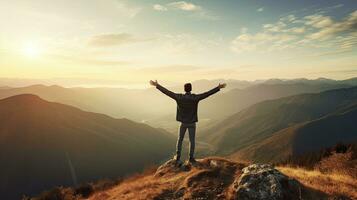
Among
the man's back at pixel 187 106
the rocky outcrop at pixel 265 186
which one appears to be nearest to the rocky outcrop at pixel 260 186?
the rocky outcrop at pixel 265 186

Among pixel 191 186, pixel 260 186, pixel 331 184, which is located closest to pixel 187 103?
pixel 191 186

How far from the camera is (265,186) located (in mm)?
11523

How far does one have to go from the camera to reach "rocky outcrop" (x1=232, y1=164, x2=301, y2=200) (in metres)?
11.2

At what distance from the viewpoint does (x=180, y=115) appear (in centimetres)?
1683

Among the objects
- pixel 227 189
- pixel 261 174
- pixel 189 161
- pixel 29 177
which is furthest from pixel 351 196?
pixel 29 177

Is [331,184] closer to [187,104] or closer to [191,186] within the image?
[191,186]

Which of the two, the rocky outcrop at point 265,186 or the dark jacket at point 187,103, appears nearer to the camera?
the rocky outcrop at point 265,186

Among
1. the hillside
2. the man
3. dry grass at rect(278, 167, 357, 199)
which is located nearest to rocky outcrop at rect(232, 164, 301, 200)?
the hillside

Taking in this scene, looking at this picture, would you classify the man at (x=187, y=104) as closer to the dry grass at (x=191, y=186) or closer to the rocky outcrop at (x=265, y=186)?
the dry grass at (x=191, y=186)

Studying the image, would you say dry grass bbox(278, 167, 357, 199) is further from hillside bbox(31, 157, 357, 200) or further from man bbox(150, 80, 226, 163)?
man bbox(150, 80, 226, 163)

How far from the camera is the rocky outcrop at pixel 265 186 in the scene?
11.2 metres

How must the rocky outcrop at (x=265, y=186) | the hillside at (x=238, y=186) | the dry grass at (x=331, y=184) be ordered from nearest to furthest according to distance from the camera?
the rocky outcrop at (x=265, y=186) < the hillside at (x=238, y=186) < the dry grass at (x=331, y=184)

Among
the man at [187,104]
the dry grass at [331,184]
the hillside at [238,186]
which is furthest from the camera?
the man at [187,104]

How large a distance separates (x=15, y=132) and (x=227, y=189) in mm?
212269
